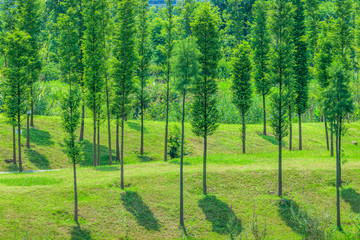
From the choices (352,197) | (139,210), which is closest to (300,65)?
(352,197)

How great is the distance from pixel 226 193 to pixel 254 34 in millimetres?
26741

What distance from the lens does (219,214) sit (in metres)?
33.8

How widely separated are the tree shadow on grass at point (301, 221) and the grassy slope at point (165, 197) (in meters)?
0.16

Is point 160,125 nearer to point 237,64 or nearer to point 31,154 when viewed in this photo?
point 237,64

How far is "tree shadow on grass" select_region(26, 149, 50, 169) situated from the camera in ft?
146

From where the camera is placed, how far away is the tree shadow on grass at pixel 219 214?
106 ft

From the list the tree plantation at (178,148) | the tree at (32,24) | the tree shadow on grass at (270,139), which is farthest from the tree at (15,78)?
the tree shadow on grass at (270,139)

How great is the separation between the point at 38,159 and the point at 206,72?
20.9m

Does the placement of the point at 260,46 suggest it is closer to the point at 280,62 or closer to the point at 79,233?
the point at 280,62

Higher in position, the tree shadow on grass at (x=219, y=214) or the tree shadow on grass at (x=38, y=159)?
the tree shadow on grass at (x=38, y=159)

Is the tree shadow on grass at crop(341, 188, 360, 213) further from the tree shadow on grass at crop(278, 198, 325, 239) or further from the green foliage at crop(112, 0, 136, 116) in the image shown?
the green foliage at crop(112, 0, 136, 116)

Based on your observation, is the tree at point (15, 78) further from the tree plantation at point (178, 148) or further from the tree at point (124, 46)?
the tree at point (124, 46)

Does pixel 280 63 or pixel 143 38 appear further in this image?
pixel 143 38

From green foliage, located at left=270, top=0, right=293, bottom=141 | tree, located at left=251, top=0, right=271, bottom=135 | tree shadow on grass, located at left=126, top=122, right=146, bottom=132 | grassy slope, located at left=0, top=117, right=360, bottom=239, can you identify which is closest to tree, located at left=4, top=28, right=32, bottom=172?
grassy slope, located at left=0, top=117, right=360, bottom=239
